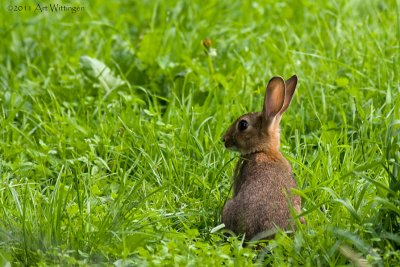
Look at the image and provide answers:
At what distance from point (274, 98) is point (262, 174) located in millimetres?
516

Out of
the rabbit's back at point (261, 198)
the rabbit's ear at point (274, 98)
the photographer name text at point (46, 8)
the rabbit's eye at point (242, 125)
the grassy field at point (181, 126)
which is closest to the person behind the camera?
the grassy field at point (181, 126)

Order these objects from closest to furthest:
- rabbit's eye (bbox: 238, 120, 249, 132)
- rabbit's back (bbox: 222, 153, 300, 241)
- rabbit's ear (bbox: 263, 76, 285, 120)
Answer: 1. rabbit's back (bbox: 222, 153, 300, 241)
2. rabbit's ear (bbox: 263, 76, 285, 120)
3. rabbit's eye (bbox: 238, 120, 249, 132)

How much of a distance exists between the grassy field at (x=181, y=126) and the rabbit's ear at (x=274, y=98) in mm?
247

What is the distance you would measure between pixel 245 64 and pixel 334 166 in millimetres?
1692

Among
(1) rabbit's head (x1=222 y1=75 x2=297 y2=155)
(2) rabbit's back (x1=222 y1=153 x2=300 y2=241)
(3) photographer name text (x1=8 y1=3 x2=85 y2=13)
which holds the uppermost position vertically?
(3) photographer name text (x1=8 y1=3 x2=85 y2=13)

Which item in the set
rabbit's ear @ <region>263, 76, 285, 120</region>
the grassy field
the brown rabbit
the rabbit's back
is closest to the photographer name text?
the grassy field

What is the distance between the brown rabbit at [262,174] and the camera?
4.73 metres

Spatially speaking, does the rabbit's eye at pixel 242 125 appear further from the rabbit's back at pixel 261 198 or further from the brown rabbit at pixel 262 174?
the rabbit's back at pixel 261 198

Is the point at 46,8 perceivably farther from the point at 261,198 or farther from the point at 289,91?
the point at 261,198

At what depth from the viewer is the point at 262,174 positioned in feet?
16.3

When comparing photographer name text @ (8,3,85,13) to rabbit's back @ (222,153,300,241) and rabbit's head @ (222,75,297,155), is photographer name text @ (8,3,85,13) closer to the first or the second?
rabbit's head @ (222,75,297,155)

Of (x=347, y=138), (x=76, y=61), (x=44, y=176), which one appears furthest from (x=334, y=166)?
(x=76, y=61)

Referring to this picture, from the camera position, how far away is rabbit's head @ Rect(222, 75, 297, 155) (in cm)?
529

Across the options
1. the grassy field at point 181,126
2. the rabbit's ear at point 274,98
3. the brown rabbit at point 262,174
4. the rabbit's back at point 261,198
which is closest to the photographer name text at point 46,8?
the grassy field at point 181,126
